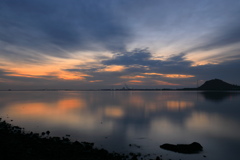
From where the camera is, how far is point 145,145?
573 inches

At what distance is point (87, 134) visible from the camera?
18109 mm

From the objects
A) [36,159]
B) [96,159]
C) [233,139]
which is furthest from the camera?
[233,139]

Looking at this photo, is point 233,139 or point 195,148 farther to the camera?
point 233,139

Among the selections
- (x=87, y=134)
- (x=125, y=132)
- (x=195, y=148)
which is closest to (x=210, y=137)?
(x=195, y=148)

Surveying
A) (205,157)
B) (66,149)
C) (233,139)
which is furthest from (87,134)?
(233,139)

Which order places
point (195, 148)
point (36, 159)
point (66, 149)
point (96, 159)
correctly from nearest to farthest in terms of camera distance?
point (36, 159) < point (96, 159) < point (66, 149) < point (195, 148)

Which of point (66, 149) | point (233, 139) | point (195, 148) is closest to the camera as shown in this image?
point (66, 149)

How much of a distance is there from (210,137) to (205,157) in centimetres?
641

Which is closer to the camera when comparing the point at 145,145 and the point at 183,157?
the point at 183,157

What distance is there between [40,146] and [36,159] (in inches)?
108

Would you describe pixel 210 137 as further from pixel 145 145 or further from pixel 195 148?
pixel 145 145

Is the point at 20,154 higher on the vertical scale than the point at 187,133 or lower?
higher

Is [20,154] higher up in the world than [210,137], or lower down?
higher up

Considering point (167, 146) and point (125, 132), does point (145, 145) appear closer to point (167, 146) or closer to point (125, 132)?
point (167, 146)
